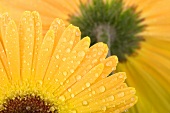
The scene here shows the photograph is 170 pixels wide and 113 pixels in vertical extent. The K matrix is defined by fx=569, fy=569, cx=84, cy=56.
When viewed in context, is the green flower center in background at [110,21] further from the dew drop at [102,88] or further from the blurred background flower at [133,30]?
the dew drop at [102,88]

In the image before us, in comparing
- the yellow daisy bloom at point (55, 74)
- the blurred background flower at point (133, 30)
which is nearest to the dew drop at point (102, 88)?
the yellow daisy bloom at point (55, 74)

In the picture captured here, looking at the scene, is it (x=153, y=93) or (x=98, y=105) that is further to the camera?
(x=153, y=93)

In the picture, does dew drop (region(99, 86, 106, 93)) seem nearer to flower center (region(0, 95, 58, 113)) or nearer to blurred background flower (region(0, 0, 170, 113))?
flower center (region(0, 95, 58, 113))

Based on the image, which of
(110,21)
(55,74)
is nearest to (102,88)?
(55,74)

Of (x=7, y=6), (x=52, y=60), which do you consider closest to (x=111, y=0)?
(x=7, y=6)

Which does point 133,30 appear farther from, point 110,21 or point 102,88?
point 102,88

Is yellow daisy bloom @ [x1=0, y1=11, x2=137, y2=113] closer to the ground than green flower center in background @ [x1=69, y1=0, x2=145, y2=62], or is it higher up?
closer to the ground

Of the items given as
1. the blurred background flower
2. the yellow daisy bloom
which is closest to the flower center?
the yellow daisy bloom

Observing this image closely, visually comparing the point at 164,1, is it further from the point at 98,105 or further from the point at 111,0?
the point at 98,105
